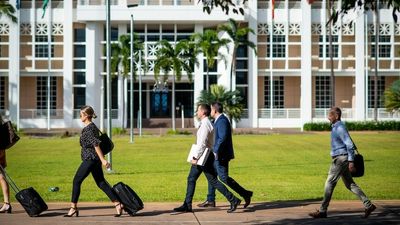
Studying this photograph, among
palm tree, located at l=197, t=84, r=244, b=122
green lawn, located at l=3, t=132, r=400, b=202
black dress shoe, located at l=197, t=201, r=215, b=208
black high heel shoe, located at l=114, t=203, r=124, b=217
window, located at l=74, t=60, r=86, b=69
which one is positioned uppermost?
window, located at l=74, t=60, r=86, b=69

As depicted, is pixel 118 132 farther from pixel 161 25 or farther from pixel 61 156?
pixel 61 156

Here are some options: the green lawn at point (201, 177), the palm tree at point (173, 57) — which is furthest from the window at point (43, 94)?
the green lawn at point (201, 177)

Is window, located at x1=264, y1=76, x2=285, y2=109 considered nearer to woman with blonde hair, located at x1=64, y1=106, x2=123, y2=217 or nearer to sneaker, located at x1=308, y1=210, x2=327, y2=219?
sneaker, located at x1=308, y1=210, x2=327, y2=219

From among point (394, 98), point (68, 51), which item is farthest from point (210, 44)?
point (394, 98)

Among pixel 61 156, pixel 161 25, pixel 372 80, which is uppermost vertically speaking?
pixel 161 25

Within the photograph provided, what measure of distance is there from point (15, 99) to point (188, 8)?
603 inches

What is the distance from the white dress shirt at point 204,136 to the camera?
11375mm

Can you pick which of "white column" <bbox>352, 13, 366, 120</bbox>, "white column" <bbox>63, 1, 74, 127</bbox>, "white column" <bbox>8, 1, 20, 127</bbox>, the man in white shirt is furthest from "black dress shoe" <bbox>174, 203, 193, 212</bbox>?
"white column" <bbox>352, 13, 366, 120</bbox>

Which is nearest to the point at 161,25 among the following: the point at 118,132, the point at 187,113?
the point at 187,113

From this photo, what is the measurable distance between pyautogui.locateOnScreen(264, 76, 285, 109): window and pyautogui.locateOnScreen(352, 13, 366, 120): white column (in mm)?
6036

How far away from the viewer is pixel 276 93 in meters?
54.9

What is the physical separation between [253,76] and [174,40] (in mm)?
6856

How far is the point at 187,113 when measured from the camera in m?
54.5

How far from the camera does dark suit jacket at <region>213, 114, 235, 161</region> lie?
11547 mm
